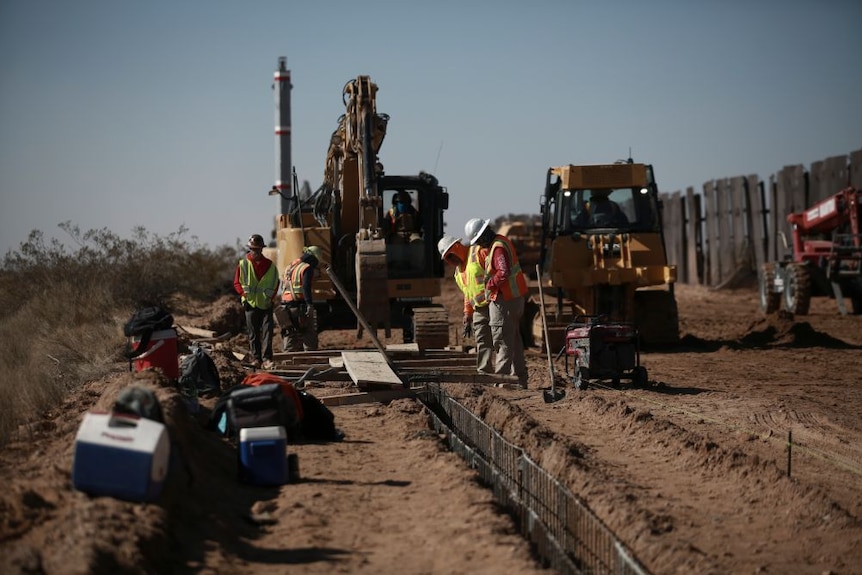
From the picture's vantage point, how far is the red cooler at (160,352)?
10834 millimetres

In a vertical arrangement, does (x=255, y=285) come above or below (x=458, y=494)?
above

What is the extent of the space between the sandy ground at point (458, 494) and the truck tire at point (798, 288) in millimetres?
10482

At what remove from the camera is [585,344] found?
13.8 metres

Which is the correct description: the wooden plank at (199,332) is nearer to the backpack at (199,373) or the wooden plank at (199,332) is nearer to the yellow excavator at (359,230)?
the yellow excavator at (359,230)

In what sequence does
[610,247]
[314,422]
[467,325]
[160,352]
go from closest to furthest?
[314,422], [160,352], [467,325], [610,247]

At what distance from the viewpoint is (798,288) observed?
76.8ft

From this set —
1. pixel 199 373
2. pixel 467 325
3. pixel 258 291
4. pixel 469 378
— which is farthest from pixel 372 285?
pixel 199 373

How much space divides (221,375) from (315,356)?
136cm

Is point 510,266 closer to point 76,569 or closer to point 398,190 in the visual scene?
point 398,190

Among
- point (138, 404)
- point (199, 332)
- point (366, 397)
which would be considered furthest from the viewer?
point (199, 332)

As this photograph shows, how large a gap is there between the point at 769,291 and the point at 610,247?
7.89 m

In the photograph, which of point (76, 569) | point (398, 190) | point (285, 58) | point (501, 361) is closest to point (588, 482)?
point (76, 569)

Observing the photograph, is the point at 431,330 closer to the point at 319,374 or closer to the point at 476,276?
the point at 476,276

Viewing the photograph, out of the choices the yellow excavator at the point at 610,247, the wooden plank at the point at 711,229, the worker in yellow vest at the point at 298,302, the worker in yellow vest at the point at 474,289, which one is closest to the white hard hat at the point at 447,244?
the worker in yellow vest at the point at 474,289
